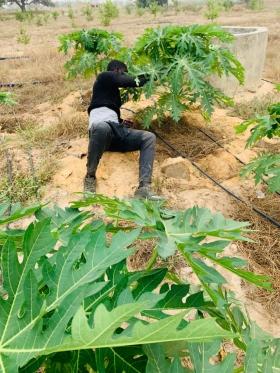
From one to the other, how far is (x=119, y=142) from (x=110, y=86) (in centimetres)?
63

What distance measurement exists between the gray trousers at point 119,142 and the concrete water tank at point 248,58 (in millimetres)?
3613

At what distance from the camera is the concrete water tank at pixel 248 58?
748 cm

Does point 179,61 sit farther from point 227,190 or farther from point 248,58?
point 248,58

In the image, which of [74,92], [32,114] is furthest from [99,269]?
[74,92]

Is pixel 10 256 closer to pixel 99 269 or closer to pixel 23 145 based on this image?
pixel 99 269

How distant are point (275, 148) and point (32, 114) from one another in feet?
12.6

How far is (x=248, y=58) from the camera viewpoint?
769 cm

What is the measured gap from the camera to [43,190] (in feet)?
13.9

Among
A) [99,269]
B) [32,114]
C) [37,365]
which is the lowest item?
[32,114]

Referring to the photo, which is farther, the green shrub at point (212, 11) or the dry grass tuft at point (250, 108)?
the green shrub at point (212, 11)

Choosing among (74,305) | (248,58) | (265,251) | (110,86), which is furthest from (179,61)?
(74,305)

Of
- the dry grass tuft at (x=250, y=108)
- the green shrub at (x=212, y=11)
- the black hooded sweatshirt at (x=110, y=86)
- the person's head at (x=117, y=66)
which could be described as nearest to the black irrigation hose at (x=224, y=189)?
the black hooded sweatshirt at (x=110, y=86)

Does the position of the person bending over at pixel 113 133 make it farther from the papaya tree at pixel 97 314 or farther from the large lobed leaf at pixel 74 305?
the large lobed leaf at pixel 74 305

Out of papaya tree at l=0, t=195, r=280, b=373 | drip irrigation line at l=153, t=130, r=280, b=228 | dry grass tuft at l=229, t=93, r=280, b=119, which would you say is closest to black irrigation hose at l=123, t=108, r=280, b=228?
drip irrigation line at l=153, t=130, r=280, b=228
